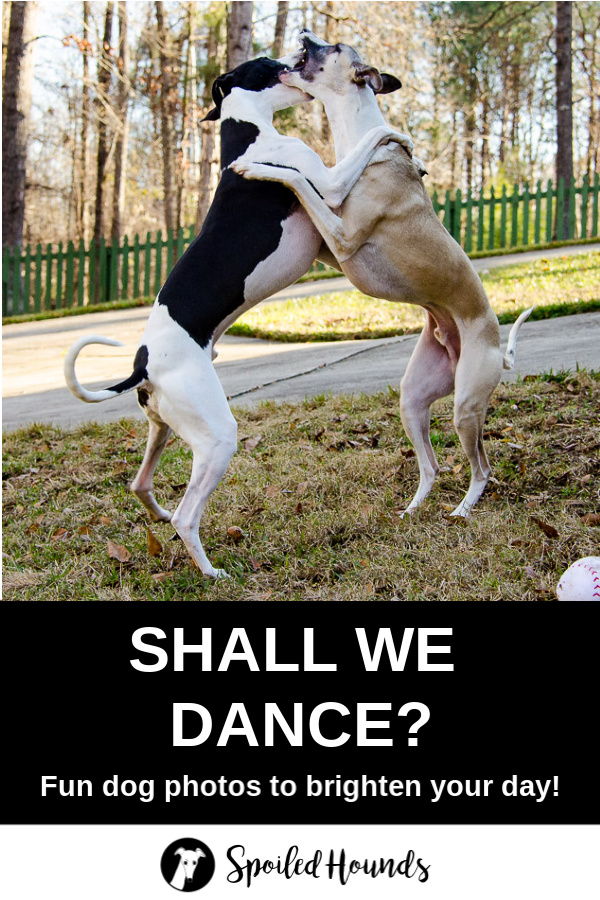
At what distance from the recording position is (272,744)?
8.24 feet

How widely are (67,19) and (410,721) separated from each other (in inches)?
851

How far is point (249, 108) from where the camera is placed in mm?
3613

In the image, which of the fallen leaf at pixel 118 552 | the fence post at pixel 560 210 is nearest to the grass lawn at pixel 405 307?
the fence post at pixel 560 210

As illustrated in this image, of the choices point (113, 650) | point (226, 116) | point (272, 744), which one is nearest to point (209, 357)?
point (226, 116)

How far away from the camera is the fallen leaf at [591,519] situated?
3.89 metres

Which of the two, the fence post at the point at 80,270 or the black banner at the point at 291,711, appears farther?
the fence post at the point at 80,270

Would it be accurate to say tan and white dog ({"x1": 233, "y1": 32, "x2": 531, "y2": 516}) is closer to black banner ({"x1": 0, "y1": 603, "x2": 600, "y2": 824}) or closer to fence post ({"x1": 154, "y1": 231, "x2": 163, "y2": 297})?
black banner ({"x1": 0, "y1": 603, "x2": 600, "y2": 824})

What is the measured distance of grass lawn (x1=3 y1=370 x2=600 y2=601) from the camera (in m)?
3.64

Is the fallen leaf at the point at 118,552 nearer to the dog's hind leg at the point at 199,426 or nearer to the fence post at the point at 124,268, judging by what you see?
the dog's hind leg at the point at 199,426

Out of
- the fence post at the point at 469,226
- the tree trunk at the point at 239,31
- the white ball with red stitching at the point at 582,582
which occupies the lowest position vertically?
the white ball with red stitching at the point at 582,582

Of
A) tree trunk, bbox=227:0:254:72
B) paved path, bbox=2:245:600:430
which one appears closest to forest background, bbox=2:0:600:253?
tree trunk, bbox=227:0:254:72

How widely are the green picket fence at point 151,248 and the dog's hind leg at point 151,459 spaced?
11172 millimetres

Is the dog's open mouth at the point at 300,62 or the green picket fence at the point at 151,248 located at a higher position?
the green picket fence at the point at 151,248
